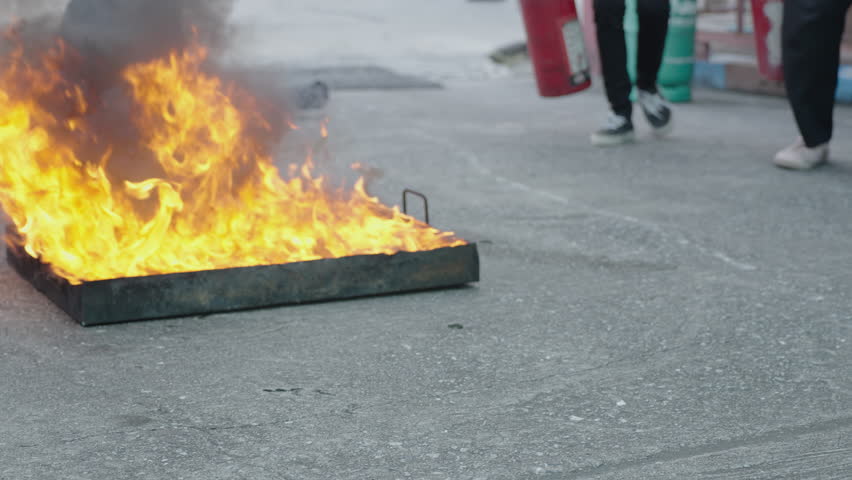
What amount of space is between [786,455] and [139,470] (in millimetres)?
1392

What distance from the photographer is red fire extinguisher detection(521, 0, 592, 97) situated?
259 inches

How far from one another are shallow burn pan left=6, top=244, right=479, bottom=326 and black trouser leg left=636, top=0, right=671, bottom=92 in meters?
3.18

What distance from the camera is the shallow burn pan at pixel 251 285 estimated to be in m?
3.62

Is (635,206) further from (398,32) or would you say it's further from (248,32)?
(398,32)

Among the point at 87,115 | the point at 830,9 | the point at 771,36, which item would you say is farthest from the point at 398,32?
the point at 87,115

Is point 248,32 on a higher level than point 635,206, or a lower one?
higher

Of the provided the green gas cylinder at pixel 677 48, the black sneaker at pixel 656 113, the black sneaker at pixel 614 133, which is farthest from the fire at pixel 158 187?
the green gas cylinder at pixel 677 48

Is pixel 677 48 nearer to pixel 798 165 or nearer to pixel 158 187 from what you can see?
pixel 798 165

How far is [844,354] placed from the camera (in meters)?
3.38

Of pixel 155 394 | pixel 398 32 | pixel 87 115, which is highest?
pixel 87 115

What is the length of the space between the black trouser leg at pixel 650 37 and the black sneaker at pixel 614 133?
0.30 metres

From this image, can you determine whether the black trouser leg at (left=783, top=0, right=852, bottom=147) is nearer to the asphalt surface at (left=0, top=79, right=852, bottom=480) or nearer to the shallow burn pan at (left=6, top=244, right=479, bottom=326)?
the asphalt surface at (left=0, top=79, right=852, bottom=480)

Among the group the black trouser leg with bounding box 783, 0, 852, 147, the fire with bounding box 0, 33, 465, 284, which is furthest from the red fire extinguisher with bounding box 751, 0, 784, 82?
the fire with bounding box 0, 33, 465, 284

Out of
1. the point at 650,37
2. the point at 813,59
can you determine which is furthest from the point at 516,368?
the point at 650,37
